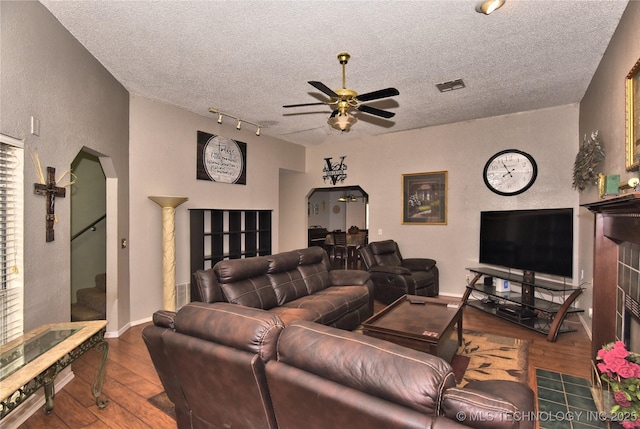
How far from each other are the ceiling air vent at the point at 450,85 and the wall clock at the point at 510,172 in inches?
72.8

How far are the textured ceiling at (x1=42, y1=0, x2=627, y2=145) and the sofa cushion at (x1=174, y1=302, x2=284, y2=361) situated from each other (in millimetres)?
2210

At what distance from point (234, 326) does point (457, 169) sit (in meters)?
5.23

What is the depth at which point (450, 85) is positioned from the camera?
3.99 m

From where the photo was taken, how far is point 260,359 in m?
1.41

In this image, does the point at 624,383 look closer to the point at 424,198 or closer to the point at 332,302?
the point at 332,302

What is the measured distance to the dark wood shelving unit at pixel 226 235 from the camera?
4926 mm

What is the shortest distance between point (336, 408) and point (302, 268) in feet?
10.3

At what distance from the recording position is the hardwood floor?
2299mm

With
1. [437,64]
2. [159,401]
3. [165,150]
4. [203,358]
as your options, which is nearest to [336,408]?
[203,358]

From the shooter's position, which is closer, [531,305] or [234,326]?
[234,326]

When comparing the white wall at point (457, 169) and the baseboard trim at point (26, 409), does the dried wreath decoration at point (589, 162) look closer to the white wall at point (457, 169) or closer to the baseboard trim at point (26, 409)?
the white wall at point (457, 169)

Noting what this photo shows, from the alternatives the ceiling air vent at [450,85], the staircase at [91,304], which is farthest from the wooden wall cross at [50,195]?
the ceiling air vent at [450,85]

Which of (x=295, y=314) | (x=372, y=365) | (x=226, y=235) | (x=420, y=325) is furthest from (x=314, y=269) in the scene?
(x=372, y=365)

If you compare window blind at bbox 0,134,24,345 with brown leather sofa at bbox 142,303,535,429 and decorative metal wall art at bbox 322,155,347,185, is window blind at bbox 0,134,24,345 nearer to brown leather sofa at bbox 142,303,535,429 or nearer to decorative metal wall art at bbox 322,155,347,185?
brown leather sofa at bbox 142,303,535,429
